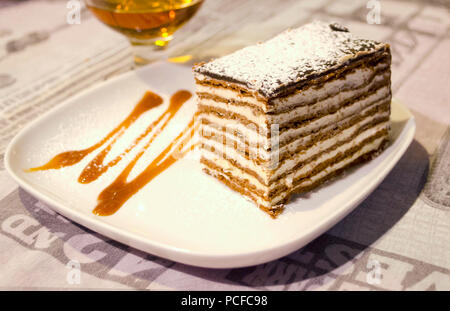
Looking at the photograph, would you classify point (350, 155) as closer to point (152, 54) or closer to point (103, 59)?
point (152, 54)

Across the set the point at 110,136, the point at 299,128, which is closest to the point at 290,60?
the point at 299,128

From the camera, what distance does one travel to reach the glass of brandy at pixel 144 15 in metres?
2.68

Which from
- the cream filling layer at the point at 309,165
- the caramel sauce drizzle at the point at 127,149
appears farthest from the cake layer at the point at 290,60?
the caramel sauce drizzle at the point at 127,149

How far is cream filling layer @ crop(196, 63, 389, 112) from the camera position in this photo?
175 cm

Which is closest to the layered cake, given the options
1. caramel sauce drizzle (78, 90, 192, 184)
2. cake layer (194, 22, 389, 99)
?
cake layer (194, 22, 389, 99)

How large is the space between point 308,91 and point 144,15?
1.31 meters

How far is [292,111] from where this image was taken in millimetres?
1804

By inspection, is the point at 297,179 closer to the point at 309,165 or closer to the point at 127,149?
the point at 309,165

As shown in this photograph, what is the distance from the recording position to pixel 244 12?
3.94 meters

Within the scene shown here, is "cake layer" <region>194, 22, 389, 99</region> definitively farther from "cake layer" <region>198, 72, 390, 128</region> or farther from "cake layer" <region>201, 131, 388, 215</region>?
"cake layer" <region>201, 131, 388, 215</region>

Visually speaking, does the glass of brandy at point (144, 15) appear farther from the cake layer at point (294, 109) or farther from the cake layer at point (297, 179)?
the cake layer at point (297, 179)
